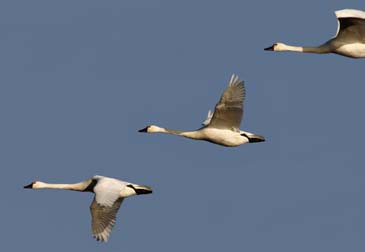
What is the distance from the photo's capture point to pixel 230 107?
171 feet

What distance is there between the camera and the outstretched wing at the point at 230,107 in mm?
51750

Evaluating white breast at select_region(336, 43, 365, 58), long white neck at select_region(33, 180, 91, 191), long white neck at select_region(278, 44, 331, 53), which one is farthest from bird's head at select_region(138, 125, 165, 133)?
white breast at select_region(336, 43, 365, 58)

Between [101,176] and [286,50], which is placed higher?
[286,50]

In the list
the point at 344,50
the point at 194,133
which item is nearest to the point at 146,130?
the point at 194,133

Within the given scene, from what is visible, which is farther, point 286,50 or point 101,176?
point 286,50

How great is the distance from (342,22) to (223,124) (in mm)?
4086

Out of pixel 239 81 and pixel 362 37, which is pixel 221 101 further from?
pixel 362 37

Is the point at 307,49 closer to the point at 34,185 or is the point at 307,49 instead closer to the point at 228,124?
the point at 228,124

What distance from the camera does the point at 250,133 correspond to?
52875mm

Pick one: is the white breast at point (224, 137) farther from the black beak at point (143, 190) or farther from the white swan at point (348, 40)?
the white swan at point (348, 40)

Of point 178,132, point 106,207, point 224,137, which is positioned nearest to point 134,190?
point 106,207

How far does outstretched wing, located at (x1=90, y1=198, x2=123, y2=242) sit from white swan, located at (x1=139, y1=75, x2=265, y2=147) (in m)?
3.20

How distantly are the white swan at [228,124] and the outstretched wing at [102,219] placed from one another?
320 cm

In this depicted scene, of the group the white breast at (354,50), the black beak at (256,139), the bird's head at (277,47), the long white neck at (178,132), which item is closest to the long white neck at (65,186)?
the long white neck at (178,132)
